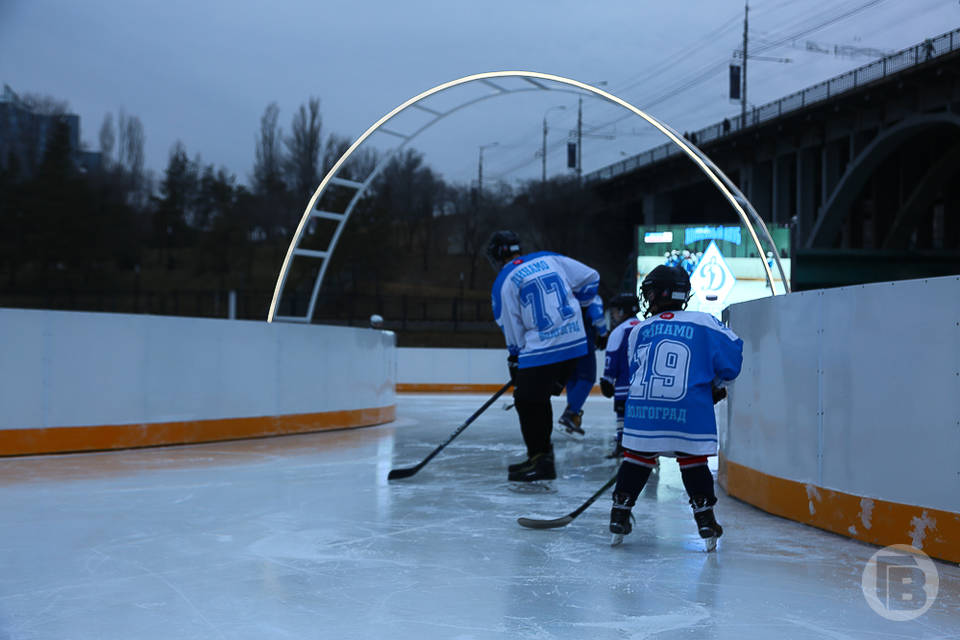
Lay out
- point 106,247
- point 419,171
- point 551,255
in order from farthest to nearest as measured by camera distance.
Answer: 1. point 419,171
2. point 106,247
3. point 551,255

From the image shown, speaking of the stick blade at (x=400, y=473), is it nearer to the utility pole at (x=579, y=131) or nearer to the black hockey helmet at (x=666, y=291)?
the black hockey helmet at (x=666, y=291)

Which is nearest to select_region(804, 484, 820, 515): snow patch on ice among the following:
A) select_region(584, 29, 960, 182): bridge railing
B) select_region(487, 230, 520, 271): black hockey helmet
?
select_region(487, 230, 520, 271): black hockey helmet

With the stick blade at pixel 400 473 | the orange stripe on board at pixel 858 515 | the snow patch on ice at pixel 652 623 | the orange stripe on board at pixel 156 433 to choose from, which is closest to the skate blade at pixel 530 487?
the stick blade at pixel 400 473

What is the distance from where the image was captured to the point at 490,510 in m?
6.27

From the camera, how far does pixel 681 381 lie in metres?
4.86

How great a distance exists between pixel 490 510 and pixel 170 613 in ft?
9.45

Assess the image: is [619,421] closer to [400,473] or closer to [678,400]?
[400,473]

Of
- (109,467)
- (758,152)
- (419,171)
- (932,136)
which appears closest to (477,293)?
(419,171)

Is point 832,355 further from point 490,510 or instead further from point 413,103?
point 413,103

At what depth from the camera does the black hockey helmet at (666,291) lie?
5.07m

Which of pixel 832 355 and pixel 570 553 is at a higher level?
pixel 832 355

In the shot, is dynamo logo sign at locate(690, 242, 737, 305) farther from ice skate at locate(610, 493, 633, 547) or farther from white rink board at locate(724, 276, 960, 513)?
ice skate at locate(610, 493, 633, 547)

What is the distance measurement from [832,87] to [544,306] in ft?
Answer: 102

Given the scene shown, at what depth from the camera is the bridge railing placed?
91.8ft
